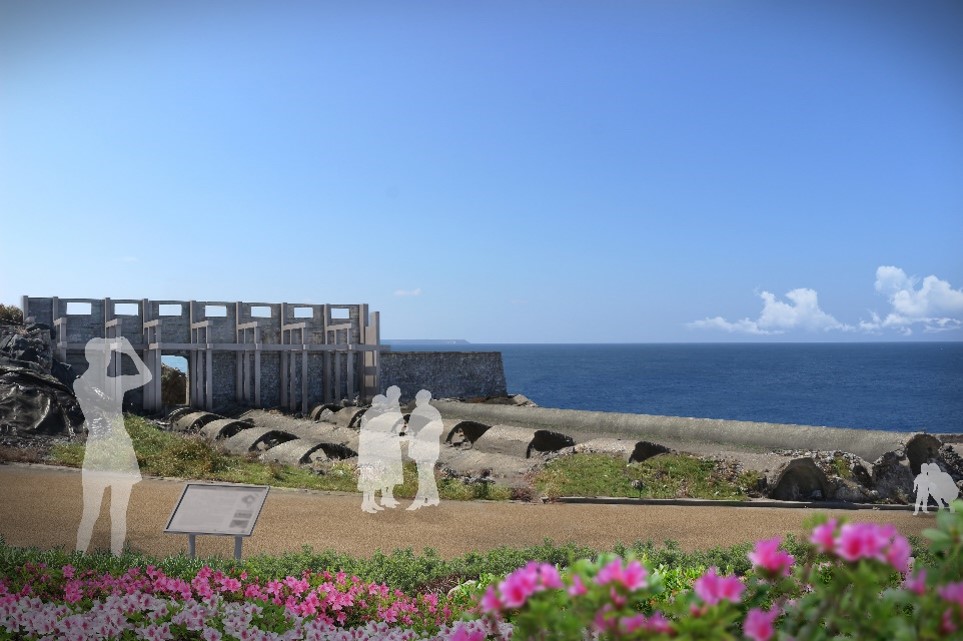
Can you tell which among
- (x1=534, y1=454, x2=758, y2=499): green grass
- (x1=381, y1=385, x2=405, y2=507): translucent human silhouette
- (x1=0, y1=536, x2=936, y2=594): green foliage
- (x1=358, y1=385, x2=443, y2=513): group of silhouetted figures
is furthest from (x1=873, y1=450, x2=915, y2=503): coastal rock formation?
(x1=381, y1=385, x2=405, y2=507): translucent human silhouette

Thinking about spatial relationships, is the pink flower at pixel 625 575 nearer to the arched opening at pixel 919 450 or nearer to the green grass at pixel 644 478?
the green grass at pixel 644 478

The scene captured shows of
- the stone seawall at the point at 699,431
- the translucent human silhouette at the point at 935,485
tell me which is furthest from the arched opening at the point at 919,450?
the translucent human silhouette at the point at 935,485

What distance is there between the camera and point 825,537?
2.47m

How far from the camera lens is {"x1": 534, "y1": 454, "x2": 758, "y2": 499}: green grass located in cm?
1409

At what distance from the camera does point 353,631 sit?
6.01 m

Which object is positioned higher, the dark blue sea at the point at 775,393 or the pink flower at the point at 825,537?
the pink flower at the point at 825,537

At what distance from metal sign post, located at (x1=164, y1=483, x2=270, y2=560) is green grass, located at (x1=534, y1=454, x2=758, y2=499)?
263 inches

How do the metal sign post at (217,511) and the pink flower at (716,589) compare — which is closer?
the pink flower at (716,589)

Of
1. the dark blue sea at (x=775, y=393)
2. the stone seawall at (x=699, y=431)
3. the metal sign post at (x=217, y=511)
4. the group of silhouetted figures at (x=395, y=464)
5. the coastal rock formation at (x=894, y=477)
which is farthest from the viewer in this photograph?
the dark blue sea at (x=775, y=393)

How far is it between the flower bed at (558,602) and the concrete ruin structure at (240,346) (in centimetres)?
1989

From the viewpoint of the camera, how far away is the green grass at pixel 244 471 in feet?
46.7

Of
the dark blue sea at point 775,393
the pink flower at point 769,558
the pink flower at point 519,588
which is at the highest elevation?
the pink flower at point 769,558

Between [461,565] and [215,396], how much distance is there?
2073 centimetres

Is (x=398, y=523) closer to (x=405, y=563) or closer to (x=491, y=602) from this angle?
(x=405, y=563)
